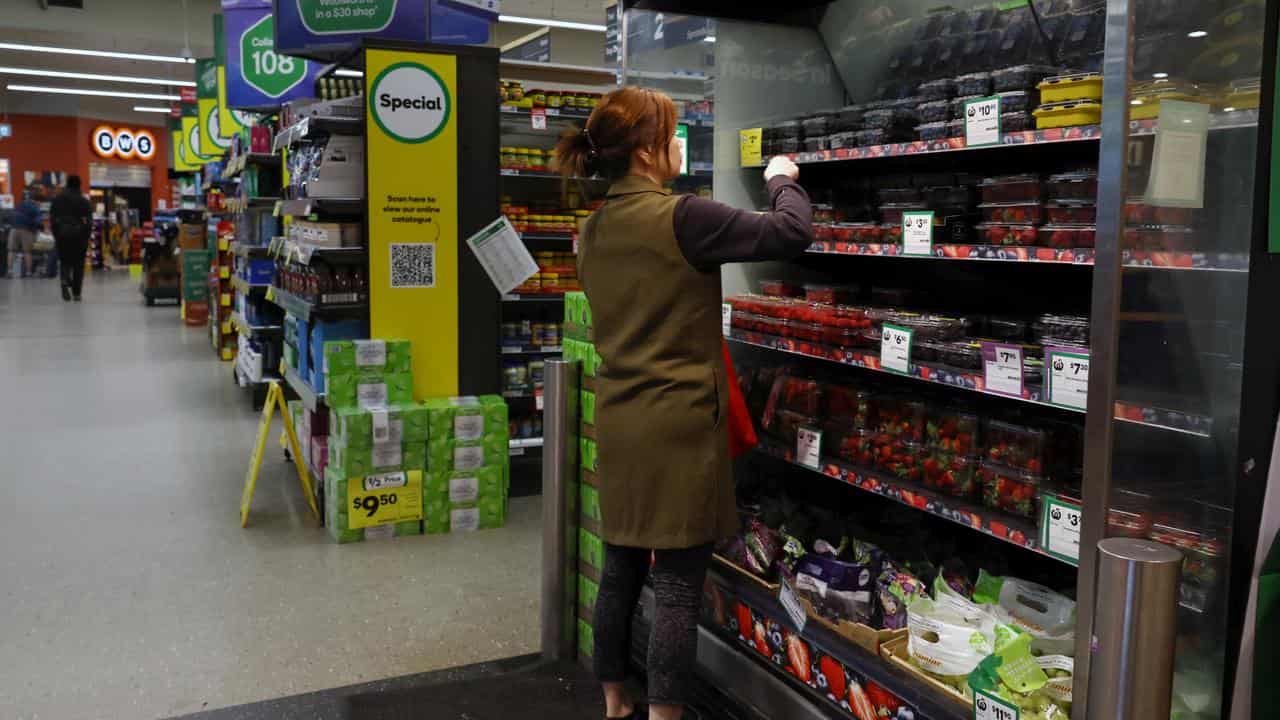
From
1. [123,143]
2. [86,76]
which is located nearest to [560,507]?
[86,76]

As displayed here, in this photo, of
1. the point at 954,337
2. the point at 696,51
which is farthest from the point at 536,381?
the point at 954,337

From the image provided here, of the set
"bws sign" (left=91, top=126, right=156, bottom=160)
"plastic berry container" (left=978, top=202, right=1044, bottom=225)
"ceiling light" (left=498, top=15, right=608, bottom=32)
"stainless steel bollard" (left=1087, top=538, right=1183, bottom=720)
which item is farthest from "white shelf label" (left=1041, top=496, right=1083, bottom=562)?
"bws sign" (left=91, top=126, right=156, bottom=160)

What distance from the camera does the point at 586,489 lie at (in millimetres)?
3439

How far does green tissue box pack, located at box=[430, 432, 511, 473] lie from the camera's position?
495 centimetres

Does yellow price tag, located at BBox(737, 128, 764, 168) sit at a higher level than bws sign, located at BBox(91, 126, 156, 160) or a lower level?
lower

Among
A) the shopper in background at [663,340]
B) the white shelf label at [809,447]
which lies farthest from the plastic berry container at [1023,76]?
the white shelf label at [809,447]

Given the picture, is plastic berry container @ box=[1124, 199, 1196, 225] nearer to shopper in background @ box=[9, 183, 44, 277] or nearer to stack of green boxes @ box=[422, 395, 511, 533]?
stack of green boxes @ box=[422, 395, 511, 533]

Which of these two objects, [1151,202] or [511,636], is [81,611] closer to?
[511,636]

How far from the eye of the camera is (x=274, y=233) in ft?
26.8

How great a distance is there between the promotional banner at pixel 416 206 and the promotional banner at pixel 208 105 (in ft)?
28.0

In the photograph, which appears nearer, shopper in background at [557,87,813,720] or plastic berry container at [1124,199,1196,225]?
plastic berry container at [1124,199,1196,225]

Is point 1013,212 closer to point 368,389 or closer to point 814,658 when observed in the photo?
point 814,658

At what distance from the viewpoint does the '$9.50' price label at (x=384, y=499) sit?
4832 millimetres

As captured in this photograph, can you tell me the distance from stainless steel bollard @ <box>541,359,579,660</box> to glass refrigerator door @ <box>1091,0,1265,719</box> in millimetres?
1862
